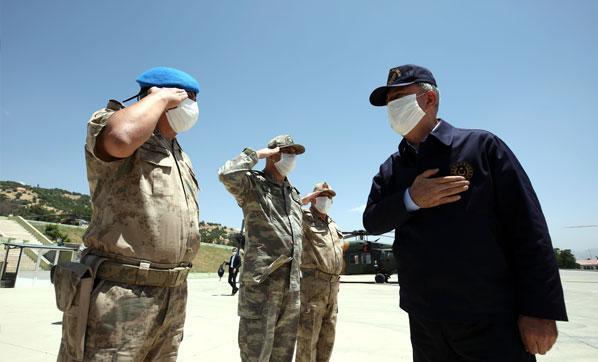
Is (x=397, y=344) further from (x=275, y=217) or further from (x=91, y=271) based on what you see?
(x=91, y=271)

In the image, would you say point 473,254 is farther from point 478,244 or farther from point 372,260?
point 372,260

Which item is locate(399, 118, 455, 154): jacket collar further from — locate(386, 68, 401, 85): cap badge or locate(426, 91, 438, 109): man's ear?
locate(386, 68, 401, 85): cap badge

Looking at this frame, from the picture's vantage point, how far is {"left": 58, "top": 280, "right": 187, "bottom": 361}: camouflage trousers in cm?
152

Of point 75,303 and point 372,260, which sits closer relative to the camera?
point 75,303

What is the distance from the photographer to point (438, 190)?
1.61 meters

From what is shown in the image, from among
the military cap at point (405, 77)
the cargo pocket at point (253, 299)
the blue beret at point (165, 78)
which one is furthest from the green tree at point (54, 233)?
the military cap at point (405, 77)

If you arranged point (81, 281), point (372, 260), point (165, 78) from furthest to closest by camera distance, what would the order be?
point (372, 260), point (165, 78), point (81, 281)

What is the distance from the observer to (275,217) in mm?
3293

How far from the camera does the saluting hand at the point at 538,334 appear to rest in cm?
141

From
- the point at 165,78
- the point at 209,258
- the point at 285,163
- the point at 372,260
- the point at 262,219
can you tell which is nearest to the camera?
the point at 165,78

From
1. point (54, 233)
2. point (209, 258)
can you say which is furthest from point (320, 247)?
point (54, 233)

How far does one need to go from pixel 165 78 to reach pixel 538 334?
7.83ft

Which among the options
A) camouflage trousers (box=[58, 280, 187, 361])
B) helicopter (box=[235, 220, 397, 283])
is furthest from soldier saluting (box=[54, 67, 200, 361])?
helicopter (box=[235, 220, 397, 283])

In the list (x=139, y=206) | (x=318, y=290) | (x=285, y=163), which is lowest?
(x=318, y=290)
